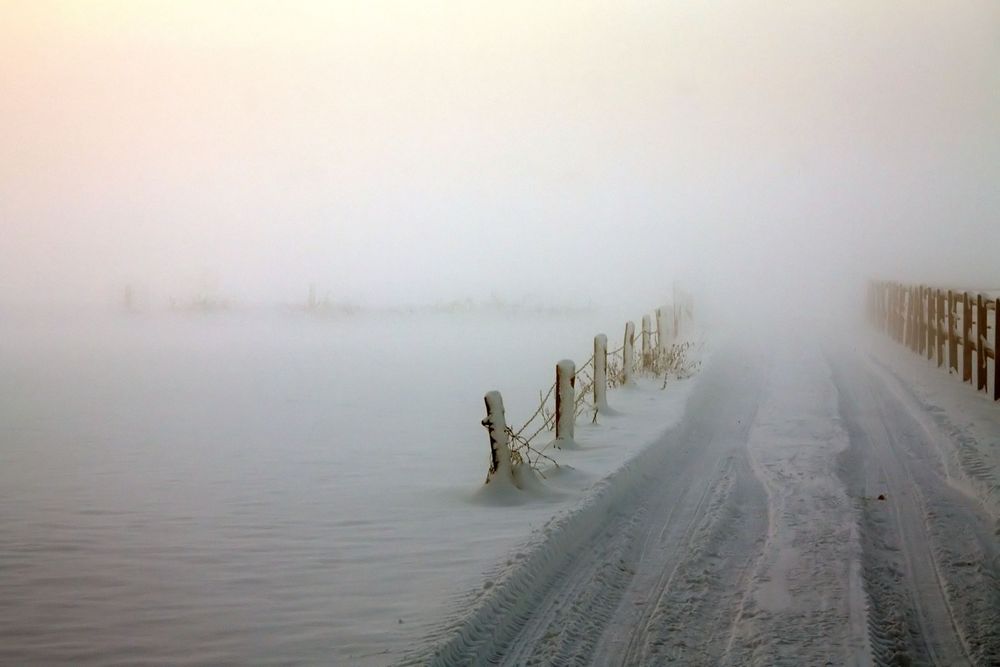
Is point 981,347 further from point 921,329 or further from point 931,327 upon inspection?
point 921,329

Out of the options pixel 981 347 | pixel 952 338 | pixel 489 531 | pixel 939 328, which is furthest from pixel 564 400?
pixel 939 328

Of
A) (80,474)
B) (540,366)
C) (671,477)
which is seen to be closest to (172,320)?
(540,366)

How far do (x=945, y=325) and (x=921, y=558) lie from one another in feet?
56.0

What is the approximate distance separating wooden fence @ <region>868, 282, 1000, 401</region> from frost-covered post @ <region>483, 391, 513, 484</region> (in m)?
8.53

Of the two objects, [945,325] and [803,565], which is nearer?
[803,565]

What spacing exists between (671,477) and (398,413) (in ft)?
17.0

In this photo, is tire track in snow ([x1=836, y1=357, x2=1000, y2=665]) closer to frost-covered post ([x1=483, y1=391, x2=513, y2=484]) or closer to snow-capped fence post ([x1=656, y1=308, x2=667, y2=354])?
frost-covered post ([x1=483, y1=391, x2=513, y2=484])

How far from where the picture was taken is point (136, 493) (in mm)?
8297

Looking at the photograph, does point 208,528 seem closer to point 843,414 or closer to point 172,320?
point 843,414

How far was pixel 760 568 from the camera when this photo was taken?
6.16 m

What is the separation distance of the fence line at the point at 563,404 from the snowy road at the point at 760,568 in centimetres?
99

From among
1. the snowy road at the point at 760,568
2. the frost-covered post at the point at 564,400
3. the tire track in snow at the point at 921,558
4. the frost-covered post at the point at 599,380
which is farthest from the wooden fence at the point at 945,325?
the frost-covered post at the point at 564,400

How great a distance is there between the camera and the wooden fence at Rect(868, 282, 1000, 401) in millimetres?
14938

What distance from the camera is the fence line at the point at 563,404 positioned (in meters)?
8.25
